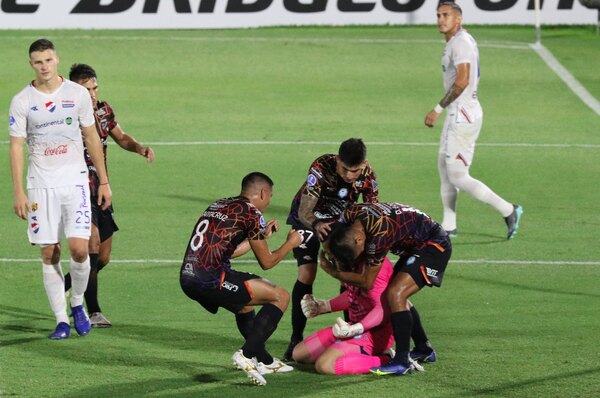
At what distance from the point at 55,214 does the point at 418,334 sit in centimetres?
310

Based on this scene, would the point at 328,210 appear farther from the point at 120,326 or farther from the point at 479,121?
the point at 479,121

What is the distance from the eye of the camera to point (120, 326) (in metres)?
11.2

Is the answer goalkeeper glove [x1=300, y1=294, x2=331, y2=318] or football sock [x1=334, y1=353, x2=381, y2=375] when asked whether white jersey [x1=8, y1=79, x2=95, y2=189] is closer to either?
goalkeeper glove [x1=300, y1=294, x2=331, y2=318]

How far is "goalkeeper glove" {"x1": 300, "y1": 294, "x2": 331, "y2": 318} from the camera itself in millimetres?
10250

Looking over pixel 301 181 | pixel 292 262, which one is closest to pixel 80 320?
pixel 292 262

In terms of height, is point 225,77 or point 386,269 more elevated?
point 386,269

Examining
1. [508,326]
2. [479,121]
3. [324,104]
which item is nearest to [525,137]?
[324,104]

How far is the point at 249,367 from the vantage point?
9.43 m

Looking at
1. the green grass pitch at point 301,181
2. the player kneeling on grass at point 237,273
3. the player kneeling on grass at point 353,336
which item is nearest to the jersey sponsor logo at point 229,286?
the player kneeling on grass at point 237,273

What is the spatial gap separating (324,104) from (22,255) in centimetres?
1085

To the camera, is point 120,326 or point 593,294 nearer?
point 120,326

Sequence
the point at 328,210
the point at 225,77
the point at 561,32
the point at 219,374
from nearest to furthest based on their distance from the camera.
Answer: the point at 219,374, the point at 328,210, the point at 225,77, the point at 561,32

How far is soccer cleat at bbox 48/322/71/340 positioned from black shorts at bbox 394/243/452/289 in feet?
9.20

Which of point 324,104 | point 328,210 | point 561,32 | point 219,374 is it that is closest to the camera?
point 219,374
